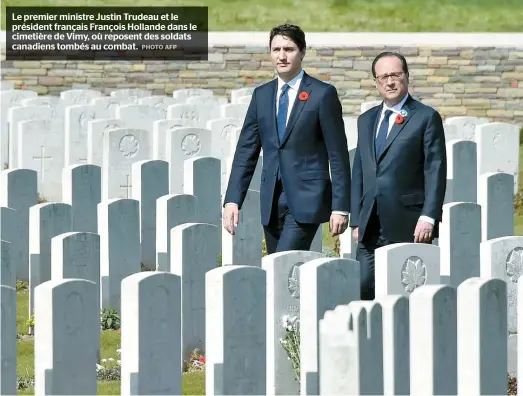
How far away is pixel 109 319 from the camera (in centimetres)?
866

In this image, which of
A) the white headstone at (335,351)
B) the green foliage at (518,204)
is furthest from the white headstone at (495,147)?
the white headstone at (335,351)

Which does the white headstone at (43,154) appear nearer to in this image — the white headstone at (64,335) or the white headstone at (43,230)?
the white headstone at (43,230)

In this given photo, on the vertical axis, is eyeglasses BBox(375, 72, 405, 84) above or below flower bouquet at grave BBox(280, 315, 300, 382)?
above

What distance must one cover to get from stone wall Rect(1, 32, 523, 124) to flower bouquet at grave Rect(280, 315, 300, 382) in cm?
1232

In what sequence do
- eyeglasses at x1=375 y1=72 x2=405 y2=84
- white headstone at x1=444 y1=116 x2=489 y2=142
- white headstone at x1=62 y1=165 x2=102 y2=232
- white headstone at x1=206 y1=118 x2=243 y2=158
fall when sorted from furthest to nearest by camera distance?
white headstone at x1=444 y1=116 x2=489 y2=142 → white headstone at x1=206 y1=118 x2=243 y2=158 → white headstone at x1=62 y1=165 x2=102 y2=232 → eyeglasses at x1=375 y1=72 x2=405 y2=84

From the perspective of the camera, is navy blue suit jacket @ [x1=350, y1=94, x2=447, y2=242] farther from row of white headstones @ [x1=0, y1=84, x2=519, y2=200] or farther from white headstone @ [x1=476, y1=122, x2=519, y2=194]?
white headstone @ [x1=476, y1=122, x2=519, y2=194]

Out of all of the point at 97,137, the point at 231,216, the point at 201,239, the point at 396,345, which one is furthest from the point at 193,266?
the point at 97,137

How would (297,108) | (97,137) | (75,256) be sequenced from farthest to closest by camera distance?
(97,137) → (75,256) → (297,108)

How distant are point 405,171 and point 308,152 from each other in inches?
21.2

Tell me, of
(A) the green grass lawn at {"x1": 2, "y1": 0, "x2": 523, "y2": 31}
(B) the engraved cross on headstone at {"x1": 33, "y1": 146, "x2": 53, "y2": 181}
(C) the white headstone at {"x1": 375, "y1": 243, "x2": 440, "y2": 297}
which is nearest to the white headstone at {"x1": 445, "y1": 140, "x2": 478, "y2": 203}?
(C) the white headstone at {"x1": 375, "y1": 243, "x2": 440, "y2": 297}

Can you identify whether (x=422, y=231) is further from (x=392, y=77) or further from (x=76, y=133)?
(x=76, y=133)

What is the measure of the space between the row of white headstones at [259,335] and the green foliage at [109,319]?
2.62 metres

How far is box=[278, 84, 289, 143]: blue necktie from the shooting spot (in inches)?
293

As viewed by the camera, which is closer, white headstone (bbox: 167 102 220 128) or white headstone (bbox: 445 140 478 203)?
white headstone (bbox: 445 140 478 203)
